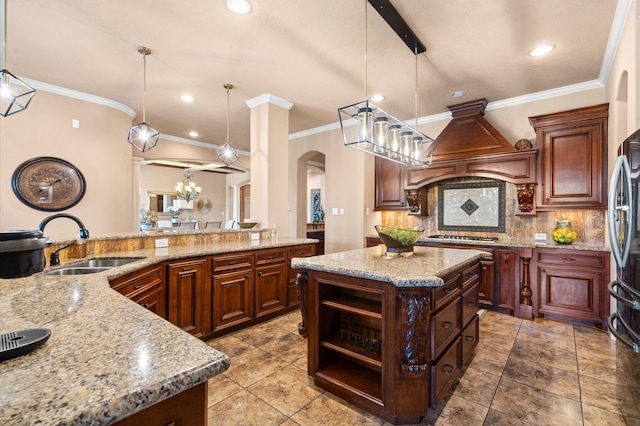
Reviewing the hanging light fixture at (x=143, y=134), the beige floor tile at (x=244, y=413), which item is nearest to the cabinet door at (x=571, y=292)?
the beige floor tile at (x=244, y=413)

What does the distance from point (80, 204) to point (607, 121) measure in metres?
6.49

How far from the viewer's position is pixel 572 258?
3350 millimetres

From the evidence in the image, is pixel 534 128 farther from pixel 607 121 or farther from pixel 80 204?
pixel 80 204

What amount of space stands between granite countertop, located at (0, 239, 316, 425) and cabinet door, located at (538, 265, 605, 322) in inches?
157

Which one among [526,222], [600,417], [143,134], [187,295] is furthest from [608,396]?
[143,134]

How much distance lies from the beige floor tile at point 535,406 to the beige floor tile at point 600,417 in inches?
1.3

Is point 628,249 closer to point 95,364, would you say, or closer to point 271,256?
point 95,364

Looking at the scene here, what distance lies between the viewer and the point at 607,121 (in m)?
3.30

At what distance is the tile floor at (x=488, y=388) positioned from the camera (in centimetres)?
181

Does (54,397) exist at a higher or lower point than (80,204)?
lower

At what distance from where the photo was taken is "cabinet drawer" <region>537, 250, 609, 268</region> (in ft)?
10.6

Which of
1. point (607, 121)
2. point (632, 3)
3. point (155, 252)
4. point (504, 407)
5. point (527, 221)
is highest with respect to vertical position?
point (632, 3)

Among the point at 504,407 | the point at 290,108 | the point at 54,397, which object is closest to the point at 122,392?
the point at 54,397

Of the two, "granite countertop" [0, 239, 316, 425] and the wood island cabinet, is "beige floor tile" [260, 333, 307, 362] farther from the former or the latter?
"granite countertop" [0, 239, 316, 425]
